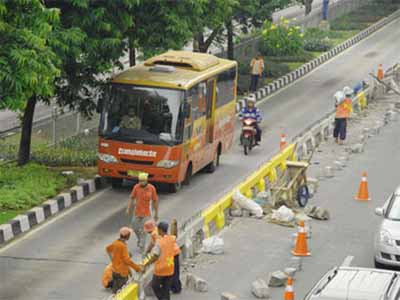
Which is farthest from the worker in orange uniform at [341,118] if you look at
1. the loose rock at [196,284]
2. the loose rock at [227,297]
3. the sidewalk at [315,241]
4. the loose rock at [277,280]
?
the loose rock at [227,297]

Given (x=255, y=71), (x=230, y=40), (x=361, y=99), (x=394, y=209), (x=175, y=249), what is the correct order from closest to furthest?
(x=175, y=249) < (x=394, y=209) < (x=361, y=99) < (x=255, y=71) < (x=230, y=40)

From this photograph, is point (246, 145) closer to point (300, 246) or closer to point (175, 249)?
point (300, 246)

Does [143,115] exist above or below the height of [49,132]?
above

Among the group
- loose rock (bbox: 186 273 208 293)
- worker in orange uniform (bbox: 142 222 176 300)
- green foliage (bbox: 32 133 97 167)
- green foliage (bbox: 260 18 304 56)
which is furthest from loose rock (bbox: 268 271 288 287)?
green foliage (bbox: 260 18 304 56)

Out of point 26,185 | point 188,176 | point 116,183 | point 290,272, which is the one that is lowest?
point 116,183

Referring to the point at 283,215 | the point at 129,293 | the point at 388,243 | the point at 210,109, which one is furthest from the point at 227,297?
the point at 210,109

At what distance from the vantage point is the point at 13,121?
35.3 meters

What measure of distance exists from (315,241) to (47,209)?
5502 mm

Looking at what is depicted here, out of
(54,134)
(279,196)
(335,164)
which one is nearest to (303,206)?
(279,196)

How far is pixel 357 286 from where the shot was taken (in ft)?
47.0

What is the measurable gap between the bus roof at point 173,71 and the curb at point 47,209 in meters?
2.44

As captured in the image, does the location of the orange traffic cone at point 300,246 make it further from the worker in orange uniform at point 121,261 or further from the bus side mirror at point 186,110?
the bus side mirror at point 186,110

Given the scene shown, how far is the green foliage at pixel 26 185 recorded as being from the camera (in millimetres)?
23641

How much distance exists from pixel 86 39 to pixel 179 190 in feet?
13.0
